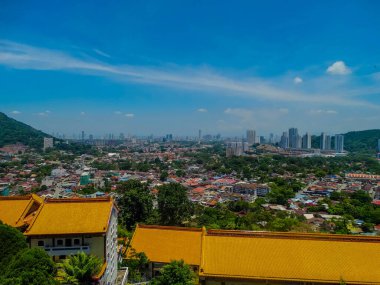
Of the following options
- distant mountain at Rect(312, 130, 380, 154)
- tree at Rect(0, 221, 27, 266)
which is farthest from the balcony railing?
distant mountain at Rect(312, 130, 380, 154)

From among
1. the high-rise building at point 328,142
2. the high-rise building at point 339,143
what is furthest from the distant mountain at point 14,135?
the high-rise building at point 339,143

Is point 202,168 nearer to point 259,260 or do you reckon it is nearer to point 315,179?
point 315,179

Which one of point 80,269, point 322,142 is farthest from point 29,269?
point 322,142

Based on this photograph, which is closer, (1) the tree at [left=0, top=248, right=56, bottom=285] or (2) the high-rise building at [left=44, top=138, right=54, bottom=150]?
(1) the tree at [left=0, top=248, right=56, bottom=285]

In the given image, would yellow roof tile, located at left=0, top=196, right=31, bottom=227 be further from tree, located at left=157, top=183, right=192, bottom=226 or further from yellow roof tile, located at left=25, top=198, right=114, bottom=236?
tree, located at left=157, top=183, right=192, bottom=226

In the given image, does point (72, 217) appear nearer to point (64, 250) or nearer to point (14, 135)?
point (64, 250)

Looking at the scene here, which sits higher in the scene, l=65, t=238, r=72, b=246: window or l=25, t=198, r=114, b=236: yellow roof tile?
l=25, t=198, r=114, b=236: yellow roof tile

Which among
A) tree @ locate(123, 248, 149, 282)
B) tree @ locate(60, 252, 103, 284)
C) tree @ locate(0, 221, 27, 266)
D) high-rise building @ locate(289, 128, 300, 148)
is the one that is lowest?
tree @ locate(123, 248, 149, 282)
